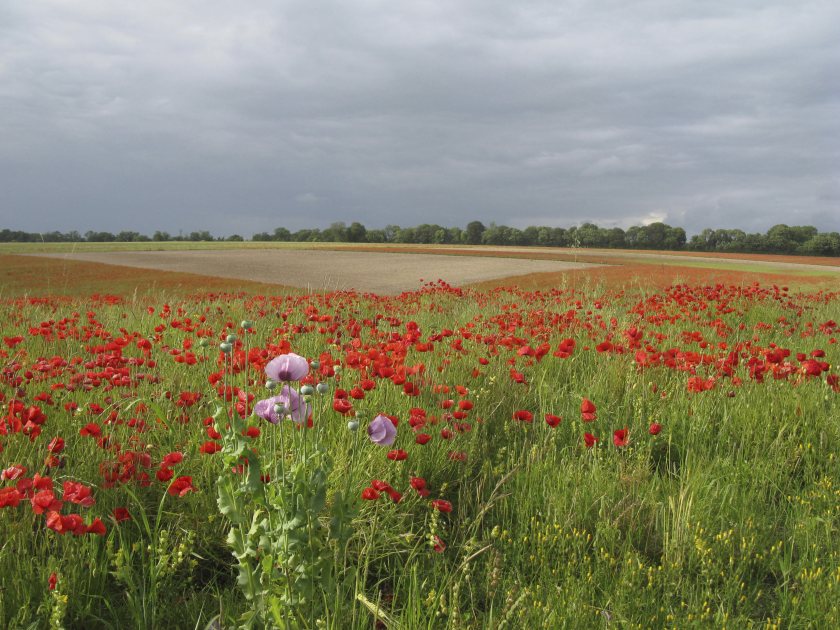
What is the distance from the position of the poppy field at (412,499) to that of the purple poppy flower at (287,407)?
1 cm

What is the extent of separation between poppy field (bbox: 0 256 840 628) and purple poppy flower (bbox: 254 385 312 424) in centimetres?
1

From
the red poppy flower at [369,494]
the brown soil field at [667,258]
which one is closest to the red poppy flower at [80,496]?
the red poppy flower at [369,494]

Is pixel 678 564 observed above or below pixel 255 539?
below

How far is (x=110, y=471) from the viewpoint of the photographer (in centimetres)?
271

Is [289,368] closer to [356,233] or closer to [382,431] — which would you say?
[382,431]

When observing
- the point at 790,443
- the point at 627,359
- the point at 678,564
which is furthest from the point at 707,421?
the point at 678,564

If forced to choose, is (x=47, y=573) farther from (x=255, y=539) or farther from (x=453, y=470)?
(x=453, y=470)

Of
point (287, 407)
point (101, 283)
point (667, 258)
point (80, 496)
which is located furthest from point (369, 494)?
point (667, 258)

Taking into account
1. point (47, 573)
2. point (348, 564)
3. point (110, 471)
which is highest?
point (110, 471)

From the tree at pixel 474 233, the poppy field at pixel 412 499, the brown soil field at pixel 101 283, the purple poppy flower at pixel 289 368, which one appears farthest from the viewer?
the tree at pixel 474 233

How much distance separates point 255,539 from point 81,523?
0.57 meters

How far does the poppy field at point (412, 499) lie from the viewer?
1980 millimetres

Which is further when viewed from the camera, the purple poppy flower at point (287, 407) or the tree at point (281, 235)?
the tree at point (281, 235)

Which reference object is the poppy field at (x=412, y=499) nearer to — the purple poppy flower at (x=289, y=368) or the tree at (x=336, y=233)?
the purple poppy flower at (x=289, y=368)
